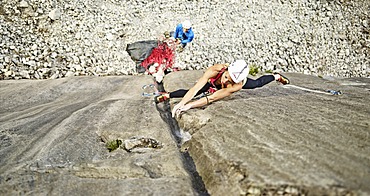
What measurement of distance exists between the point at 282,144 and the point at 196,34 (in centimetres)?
1124

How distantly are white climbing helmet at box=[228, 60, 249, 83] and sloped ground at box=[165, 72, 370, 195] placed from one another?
63cm

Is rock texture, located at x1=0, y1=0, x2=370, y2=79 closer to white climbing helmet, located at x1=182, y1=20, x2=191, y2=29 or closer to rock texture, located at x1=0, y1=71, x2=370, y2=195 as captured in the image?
white climbing helmet, located at x1=182, y1=20, x2=191, y2=29

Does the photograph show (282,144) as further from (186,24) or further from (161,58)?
(161,58)

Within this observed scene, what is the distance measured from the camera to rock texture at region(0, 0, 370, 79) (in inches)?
522

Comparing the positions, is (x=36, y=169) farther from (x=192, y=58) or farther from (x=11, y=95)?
(x=192, y=58)

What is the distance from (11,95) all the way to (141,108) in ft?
15.4

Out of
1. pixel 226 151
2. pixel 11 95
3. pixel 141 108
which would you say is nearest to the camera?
pixel 226 151

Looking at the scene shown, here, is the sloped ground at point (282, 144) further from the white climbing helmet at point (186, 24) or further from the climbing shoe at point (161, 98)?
the white climbing helmet at point (186, 24)

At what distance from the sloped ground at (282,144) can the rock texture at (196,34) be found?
729 cm

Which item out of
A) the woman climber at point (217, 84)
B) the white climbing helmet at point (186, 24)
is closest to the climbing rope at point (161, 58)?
the white climbing helmet at point (186, 24)

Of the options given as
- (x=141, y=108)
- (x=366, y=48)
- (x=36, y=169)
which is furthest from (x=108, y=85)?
(x=366, y=48)

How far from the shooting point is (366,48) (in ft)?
56.4

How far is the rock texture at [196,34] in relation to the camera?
43.5 ft

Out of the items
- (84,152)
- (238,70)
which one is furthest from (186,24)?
(84,152)
